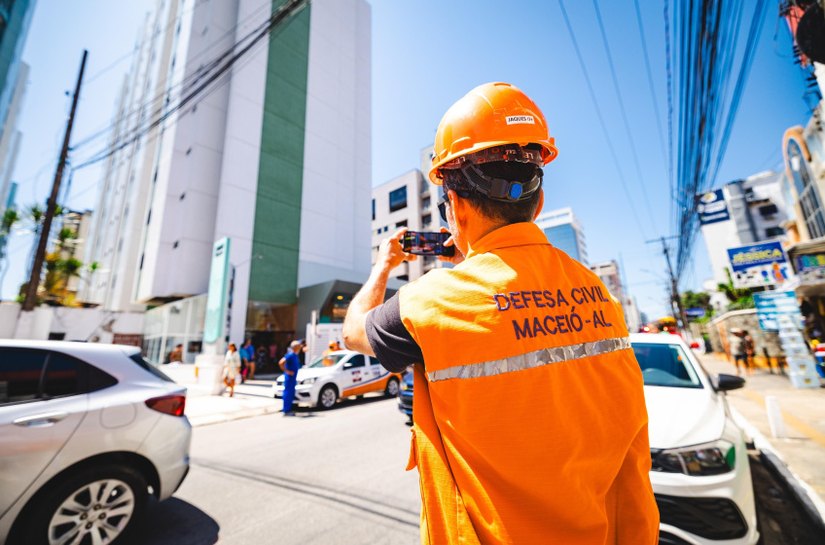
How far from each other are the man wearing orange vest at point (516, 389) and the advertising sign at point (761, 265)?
72.2 feet

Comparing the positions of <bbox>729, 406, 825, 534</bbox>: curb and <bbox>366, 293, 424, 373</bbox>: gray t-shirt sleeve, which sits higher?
<bbox>366, 293, 424, 373</bbox>: gray t-shirt sleeve

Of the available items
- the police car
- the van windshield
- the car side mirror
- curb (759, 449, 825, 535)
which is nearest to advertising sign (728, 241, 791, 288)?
curb (759, 449, 825, 535)

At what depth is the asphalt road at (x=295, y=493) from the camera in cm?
317

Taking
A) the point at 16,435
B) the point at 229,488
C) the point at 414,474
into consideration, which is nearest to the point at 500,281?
the point at 16,435

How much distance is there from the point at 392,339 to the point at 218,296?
18373 millimetres

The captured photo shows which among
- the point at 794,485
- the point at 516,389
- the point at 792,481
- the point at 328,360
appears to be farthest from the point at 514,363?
the point at 328,360

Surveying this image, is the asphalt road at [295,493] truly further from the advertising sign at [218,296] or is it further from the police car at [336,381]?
the advertising sign at [218,296]

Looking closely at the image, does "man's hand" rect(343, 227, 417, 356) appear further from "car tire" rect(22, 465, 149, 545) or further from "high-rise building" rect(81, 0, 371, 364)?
"high-rise building" rect(81, 0, 371, 364)

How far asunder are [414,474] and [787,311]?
44.1 ft

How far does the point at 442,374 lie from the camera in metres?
0.86

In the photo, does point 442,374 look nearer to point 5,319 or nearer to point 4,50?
point 5,319

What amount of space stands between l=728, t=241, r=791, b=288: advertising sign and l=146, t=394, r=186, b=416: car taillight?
73.8 feet

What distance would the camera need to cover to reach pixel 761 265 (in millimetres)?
16953

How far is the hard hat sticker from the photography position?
1136 millimetres
